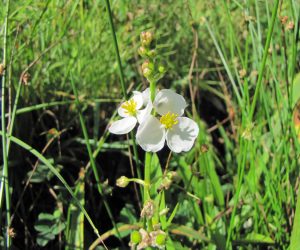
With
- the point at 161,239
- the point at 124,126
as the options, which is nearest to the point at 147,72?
the point at 124,126

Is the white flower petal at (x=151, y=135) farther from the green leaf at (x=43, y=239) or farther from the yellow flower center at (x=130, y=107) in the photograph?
the green leaf at (x=43, y=239)

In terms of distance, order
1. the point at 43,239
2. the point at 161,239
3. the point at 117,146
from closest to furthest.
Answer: the point at 161,239
the point at 43,239
the point at 117,146

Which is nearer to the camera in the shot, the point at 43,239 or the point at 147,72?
the point at 147,72

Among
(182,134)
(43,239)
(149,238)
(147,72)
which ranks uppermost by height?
(147,72)

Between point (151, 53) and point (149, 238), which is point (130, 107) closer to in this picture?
point (151, 53)

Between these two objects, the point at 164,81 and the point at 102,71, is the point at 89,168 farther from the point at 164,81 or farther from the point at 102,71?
the point at 164,81

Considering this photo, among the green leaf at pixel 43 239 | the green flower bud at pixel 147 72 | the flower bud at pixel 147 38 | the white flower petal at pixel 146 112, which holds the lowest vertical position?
the green leaf at pixel 43 239

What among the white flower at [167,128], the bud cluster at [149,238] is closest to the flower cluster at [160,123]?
the white flower at [167,128]
